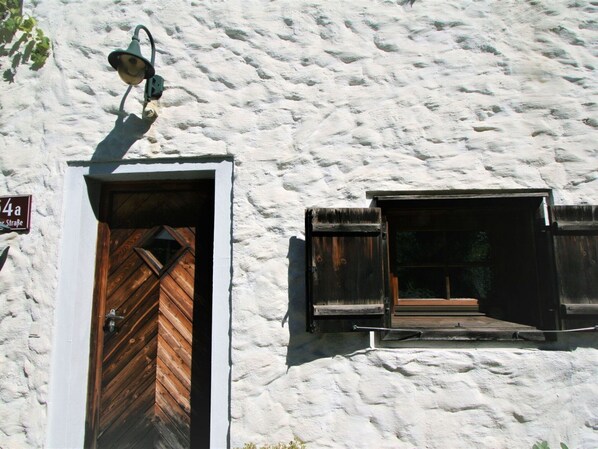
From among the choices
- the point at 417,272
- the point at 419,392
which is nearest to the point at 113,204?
the point at 417,272

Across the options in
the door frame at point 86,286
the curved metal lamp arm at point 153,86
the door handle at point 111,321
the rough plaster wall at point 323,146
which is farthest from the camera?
the door handle at point 111,321

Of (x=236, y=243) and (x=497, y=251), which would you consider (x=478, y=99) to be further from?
(x=236, y=243)

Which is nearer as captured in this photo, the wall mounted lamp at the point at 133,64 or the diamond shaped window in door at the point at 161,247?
the wall mounted lamp at the point at 133,64

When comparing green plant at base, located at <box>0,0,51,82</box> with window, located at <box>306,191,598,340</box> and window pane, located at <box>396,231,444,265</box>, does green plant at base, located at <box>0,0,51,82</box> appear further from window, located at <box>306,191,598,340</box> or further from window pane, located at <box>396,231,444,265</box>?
window pane, located at <box>396,231,444,265</box>

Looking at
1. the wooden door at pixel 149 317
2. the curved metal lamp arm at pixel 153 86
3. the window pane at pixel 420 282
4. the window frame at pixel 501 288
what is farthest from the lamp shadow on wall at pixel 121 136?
the window pane at pixel 420 282

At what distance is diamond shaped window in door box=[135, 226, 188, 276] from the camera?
11.6 ft

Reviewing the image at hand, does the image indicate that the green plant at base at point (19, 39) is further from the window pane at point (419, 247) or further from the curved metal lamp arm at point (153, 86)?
the window pane at point (419, 247)

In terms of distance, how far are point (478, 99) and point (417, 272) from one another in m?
1.26

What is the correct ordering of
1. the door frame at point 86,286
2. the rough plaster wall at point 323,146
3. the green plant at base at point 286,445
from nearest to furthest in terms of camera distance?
the green plant at base at point 286,445 < the rough plaster wall at point 323,146 < the door frame at point 86,286

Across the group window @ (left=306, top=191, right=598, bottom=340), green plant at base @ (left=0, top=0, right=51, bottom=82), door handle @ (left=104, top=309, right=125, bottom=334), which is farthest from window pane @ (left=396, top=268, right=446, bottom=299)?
green plant at base @ (left=0, top=0, right=51, bottom=82)

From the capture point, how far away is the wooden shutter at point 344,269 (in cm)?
298

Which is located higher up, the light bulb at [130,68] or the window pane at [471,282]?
the light bulb at [130,68]

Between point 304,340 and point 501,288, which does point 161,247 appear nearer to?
point 304,340

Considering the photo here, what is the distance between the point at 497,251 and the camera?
11.2 ft
